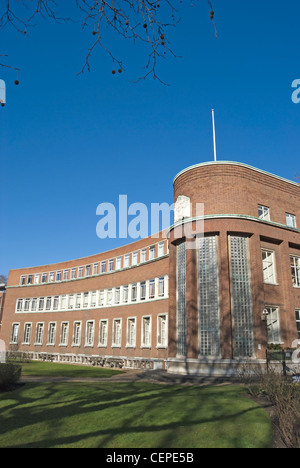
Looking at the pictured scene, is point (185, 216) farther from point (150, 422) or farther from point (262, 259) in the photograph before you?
point (150, 422)

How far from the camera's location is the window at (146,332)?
34.0m

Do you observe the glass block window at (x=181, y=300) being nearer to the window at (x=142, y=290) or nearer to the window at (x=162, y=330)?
the window at (x=162, y=330)

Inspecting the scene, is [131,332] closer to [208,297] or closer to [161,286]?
[161,286]

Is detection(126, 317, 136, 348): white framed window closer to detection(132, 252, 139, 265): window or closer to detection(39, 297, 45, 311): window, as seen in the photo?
detection(132, 252, 139, 265): window

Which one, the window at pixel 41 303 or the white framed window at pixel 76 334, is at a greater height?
the window at pixel 41 303

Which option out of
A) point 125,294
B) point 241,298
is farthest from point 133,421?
point 125,294

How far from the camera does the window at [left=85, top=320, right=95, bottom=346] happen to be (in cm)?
4274

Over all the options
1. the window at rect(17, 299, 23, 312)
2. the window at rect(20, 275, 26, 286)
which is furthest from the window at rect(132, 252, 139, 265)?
the window at rect(20, 275, 26, 286)

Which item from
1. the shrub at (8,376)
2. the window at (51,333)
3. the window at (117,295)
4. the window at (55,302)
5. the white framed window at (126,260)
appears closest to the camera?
the shrub at (8,376)

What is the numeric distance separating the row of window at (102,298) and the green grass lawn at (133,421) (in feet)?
67.9

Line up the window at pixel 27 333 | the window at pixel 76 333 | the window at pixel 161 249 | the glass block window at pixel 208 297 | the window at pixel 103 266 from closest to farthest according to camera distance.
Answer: the glass block window at pixel 208 297 < the window at pixel 161 249 < the window at pixel 76 333 < the window at pixel 103 266 < the window at pixel 27 333

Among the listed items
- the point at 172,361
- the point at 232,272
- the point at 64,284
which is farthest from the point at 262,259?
the point at 64,284

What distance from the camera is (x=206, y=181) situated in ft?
86.1

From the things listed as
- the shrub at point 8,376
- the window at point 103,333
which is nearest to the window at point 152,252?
the window at point 103,333
